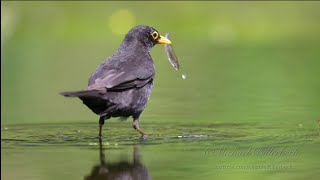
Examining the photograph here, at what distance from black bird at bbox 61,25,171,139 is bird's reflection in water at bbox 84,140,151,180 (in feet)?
3.86

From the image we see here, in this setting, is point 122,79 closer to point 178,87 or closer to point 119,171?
point 119,171

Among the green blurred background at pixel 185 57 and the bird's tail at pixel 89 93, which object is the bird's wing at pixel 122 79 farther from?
the green blurred background at pixel 185 57

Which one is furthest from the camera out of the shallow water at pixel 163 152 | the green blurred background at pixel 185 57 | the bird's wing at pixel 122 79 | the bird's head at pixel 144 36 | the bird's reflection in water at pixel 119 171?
the green blurred background at pixel 185 57

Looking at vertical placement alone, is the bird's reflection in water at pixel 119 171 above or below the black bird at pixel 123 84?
below

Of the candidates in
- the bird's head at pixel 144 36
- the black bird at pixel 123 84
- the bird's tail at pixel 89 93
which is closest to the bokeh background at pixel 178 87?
the black bird at pixel 123 84

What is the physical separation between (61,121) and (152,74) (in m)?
1.64

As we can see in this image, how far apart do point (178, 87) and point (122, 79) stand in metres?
6.04

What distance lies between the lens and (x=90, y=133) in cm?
1085

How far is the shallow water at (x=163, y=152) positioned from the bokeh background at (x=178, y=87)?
0.5 inches

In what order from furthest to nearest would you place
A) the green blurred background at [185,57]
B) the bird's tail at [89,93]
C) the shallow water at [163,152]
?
the green blurred background at [185,57], the bird's tail at [89,93], the shallow water at [163,152]

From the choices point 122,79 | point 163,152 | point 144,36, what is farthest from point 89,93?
point 144,36

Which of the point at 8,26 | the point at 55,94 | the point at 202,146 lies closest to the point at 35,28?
the point at 8,26

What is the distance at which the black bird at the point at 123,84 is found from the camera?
32.9 feet

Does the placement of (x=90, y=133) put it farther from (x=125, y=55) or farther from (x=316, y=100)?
(x=316, y=100)
